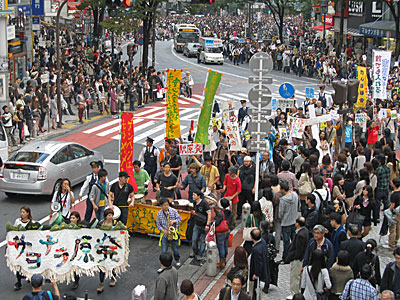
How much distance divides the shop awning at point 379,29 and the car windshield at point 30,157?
3706 centimetres

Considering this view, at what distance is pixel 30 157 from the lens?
17.1m

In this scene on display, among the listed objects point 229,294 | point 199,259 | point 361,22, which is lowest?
point 199,259

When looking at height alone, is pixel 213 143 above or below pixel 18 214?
above

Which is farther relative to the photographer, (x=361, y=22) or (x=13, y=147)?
(x=361, y=22)

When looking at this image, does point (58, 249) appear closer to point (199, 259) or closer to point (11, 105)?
point (199, 259)

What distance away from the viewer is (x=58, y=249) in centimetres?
1149

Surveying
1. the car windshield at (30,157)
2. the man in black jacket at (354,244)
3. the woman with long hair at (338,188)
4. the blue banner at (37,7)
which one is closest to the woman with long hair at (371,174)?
the woman with long hair at (338,188)

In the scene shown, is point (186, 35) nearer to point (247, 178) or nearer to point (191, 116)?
point (191, 116)

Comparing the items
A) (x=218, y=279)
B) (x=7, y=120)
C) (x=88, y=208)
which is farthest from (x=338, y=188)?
(x=7, y=120)

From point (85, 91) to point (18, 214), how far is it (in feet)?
49.9

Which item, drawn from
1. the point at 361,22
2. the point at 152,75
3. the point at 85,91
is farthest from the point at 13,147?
the point at 361,22

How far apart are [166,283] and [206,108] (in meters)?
8.82

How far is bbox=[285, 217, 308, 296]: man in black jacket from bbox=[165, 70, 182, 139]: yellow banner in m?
7.36

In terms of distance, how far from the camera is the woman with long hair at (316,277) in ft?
32.2
